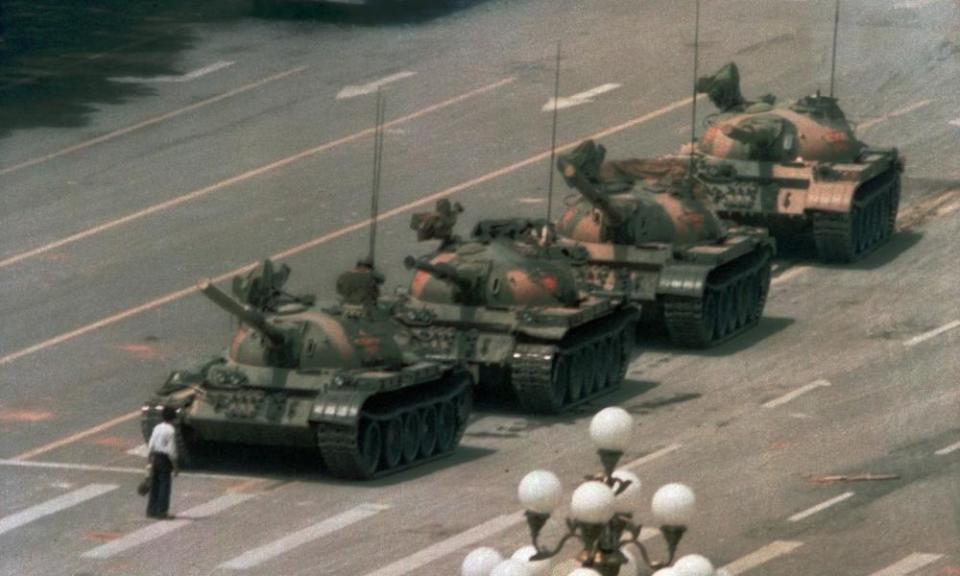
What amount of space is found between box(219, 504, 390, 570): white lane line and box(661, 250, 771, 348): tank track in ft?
33.9

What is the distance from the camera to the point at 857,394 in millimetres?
46094

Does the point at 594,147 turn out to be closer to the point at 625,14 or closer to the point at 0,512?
the point at 0,512

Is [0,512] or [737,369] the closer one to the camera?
[0,512]

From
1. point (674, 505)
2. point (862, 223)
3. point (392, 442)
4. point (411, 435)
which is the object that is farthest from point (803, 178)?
point (674, 505)

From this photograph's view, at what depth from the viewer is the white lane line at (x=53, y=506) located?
39.1 meters

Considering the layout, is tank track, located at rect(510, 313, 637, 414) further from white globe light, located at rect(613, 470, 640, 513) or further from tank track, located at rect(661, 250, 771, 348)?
white globe light, located at rect(613, 470, 640, 513)

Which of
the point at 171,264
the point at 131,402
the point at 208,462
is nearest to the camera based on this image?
the point at 208,462

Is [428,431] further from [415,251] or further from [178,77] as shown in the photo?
[178,77]

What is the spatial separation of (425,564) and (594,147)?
13973 millimetres

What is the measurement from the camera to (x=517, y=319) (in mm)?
45094

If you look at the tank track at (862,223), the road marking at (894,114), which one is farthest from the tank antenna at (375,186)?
the road marking at (894,114)

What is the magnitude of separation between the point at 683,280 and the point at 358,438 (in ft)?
32.6

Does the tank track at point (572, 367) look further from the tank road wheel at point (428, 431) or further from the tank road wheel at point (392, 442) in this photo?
the tank road wheel at point (392, 442)

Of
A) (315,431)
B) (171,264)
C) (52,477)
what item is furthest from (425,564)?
(171,264)
